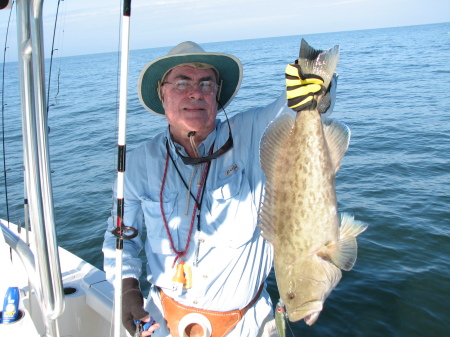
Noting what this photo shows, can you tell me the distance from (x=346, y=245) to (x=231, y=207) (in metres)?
0.91

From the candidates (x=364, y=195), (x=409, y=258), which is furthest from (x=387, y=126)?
(x=409, y=258)

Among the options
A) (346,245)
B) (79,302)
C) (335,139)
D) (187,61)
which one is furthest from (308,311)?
(79,302)

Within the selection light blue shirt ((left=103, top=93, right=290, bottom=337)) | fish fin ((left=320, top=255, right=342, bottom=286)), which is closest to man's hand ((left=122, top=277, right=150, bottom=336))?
light blue shirt ((left=103, top=93, right=290, bottom=337))

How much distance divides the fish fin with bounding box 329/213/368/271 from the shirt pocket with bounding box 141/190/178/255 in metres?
1.17

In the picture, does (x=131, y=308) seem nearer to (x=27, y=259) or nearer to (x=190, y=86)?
(x=27, y=259)

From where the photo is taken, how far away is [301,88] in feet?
6.13

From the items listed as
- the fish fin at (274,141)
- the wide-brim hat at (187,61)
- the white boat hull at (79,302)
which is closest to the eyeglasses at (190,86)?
the wide-brim hat at (187,61)

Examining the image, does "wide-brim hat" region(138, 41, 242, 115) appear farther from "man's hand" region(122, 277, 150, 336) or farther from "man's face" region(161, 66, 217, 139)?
"man's hand" region(122, 277, 150, 336)

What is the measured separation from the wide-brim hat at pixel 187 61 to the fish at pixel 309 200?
3.12 feet

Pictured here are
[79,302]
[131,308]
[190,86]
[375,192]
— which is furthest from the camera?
[375,192]

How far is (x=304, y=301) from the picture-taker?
198cm

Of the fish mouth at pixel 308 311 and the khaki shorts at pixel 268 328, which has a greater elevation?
the fish mouth at pixel 308 311

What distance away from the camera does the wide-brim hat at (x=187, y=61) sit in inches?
107

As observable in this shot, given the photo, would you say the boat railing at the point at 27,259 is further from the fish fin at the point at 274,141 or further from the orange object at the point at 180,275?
the fish fin at the point at 274,141
